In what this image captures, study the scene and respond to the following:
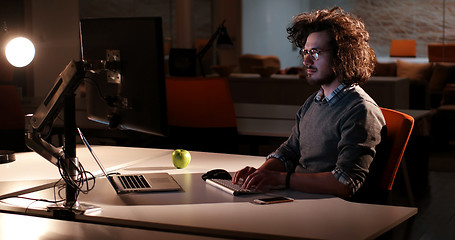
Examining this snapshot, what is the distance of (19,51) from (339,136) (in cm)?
125

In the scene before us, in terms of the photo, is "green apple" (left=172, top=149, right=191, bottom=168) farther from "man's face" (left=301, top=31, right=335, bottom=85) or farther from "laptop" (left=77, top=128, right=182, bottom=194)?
"man's face" (left=301, top=31, right=335, bottom=85)

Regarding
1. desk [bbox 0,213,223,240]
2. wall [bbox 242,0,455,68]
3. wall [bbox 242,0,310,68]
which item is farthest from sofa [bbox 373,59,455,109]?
desk [bbox 0,213,223,240]

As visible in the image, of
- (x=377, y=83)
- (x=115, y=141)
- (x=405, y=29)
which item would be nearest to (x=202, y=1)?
(x=405, y=29)

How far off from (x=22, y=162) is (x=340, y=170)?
4.59 ft

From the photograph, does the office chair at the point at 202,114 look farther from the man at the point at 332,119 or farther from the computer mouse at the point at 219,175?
the computer mouse at the point at 219,175

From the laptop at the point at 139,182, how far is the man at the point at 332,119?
9.6 inches

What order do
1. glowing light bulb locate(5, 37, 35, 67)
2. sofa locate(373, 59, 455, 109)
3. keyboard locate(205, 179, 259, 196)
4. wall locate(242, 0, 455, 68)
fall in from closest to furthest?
keyboard locate(205, 179, 259, 196)
glowing light bulb locate(5, 37, 35, 67)
sofa locate(373, 59, 455, 109)
wall locate(242, 0, 455, 68)

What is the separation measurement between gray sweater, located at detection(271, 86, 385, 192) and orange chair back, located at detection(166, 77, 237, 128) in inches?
71.0

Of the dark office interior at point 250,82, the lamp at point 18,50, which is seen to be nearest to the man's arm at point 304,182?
the lamp at point 18,50

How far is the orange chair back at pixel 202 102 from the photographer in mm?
4375

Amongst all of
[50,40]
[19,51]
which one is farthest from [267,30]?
[19,51]

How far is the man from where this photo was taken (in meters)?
2.18

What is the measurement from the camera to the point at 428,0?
8.09 metres

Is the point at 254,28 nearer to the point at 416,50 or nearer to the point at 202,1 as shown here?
the point at 202,1
